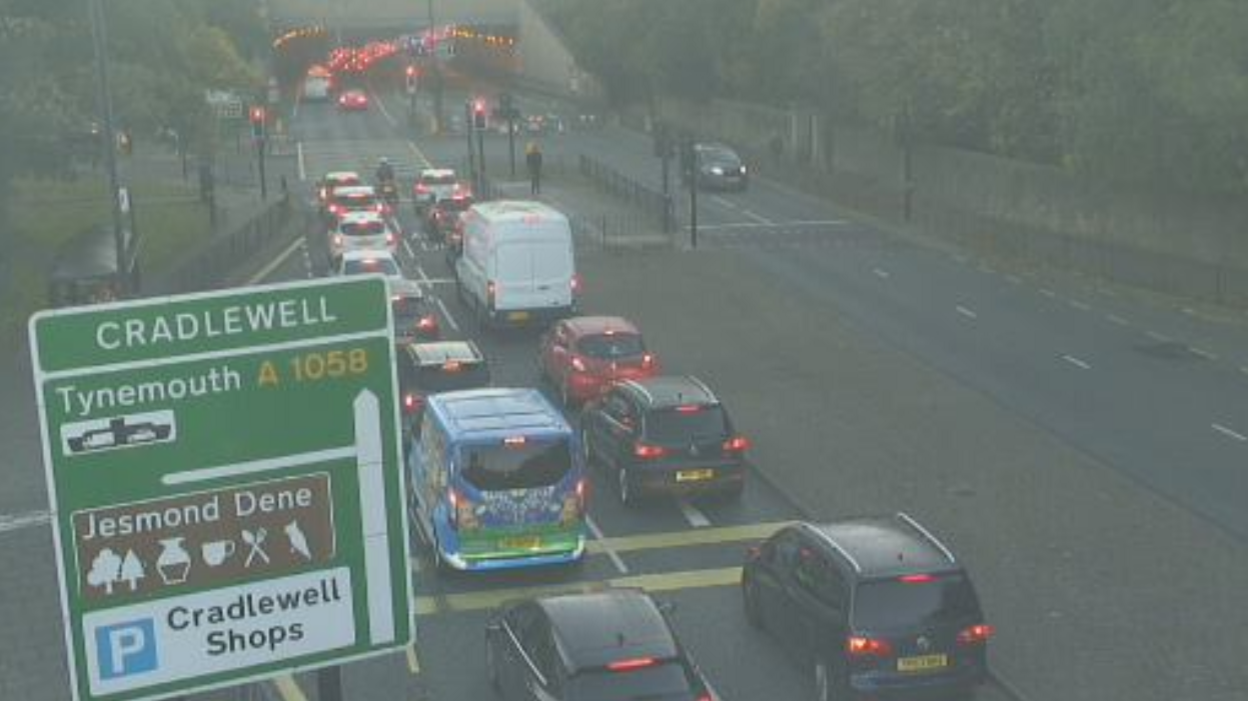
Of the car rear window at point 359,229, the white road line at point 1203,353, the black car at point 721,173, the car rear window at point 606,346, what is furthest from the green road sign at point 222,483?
the black car at point 721,173

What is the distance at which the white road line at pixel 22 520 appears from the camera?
2223 cm

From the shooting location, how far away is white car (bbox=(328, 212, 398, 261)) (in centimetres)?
→ 4331

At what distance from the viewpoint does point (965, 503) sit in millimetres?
21750

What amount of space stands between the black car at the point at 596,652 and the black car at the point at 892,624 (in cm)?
160

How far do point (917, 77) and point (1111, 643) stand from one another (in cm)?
4079

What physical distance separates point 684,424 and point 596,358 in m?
6.05

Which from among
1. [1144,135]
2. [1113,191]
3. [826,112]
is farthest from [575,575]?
[826,112]

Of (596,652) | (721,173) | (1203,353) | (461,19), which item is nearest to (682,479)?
(596,652)

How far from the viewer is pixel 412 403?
25531 millimetres

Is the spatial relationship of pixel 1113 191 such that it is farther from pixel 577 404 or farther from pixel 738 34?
pixel 738 34

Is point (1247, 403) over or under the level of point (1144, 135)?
under

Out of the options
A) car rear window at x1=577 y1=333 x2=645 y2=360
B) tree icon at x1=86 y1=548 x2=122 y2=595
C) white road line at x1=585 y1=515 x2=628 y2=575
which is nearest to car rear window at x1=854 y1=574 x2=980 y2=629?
white road line at x1=585 y1=515 x2=628 y2=575

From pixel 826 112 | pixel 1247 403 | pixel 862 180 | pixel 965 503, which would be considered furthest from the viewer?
pixel 826 112

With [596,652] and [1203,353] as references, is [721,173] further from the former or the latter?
[596,652]
